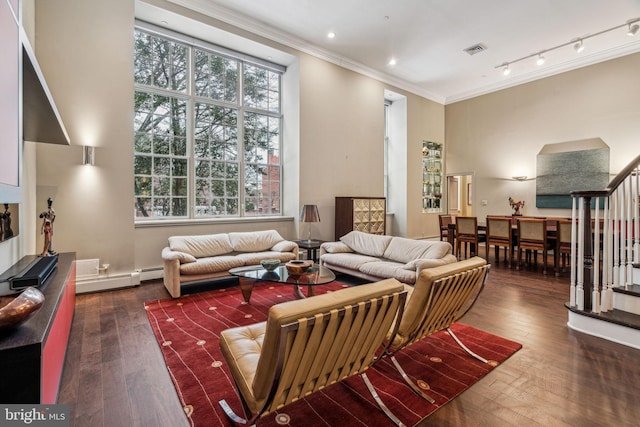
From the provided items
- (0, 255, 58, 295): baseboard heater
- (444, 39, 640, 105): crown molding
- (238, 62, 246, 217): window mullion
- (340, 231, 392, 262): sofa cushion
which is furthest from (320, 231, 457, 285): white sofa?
(444, 39, 640, 105): crown molding

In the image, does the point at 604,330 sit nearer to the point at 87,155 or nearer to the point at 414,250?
the point at 414,250

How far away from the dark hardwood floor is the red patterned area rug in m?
0.08

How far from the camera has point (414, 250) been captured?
14.4ft

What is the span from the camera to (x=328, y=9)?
5059 mm

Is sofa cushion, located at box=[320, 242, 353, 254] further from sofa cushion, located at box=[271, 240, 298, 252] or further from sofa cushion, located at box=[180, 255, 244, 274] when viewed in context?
sofa cushion, located at box=[180, 255, 244, 274]

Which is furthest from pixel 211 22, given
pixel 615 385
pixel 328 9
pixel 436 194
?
pixel 436 194

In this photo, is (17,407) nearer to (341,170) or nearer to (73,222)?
(73,222)

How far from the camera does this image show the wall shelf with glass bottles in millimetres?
8922

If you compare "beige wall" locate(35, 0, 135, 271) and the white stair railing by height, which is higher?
"beige wall" locate(35, 0, 135, 271)

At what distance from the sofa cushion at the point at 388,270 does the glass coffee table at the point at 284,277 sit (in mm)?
784

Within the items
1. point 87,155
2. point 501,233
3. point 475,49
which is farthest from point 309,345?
point 475,49

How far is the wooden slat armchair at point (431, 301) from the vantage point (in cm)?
196

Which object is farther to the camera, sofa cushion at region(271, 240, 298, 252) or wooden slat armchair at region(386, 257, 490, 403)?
sofa cushion at region(271, 240, 298, 252)

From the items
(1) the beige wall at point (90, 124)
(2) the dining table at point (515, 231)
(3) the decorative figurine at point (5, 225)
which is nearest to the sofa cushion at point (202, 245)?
(1) the beige wall at point (90, 124)
